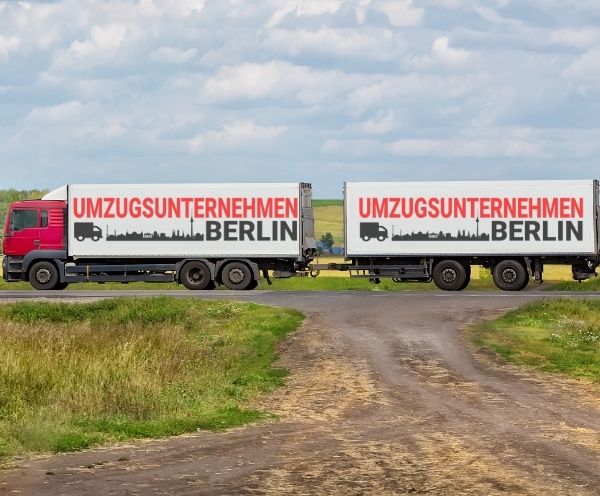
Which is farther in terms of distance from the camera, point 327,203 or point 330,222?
point 327,203

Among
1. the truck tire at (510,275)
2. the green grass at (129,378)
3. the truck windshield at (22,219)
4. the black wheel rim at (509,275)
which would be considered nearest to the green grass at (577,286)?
the truck tire at (510,275)

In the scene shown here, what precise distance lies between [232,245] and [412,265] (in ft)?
21.3

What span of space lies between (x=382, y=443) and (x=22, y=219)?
3044 cm

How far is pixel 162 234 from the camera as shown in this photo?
4038cm

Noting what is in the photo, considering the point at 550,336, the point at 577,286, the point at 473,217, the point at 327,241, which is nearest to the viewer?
the point at 550,336

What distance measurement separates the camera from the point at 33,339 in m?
21.9

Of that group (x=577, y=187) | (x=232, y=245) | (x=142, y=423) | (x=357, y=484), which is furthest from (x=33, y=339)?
(x=577, y=187)

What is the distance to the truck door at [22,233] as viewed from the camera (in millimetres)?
40844

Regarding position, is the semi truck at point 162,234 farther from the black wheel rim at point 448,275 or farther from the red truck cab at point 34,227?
the black wheel rim at point 448,275

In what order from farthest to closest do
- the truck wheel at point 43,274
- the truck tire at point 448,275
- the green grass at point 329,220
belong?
the green grass at point 329,220
the truck wheel at point 43,274
the truck tire at point 448,275

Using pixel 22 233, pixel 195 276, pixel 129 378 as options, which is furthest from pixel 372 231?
pixel 129 378

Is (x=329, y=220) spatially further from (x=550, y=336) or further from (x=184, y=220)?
(x=550, y=336)

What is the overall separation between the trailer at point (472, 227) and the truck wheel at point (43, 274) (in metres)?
10.2

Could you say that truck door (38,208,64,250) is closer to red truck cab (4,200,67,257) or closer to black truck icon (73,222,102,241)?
red truck cab (4,200,67,257)
